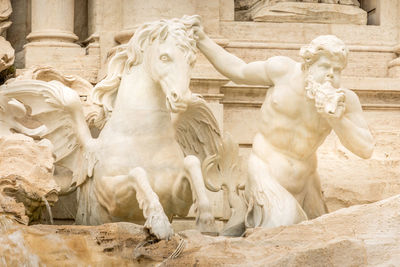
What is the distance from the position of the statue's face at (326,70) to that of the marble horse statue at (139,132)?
0.81m

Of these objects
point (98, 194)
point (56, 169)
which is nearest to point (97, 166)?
point (98, 194)

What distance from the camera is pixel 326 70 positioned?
7.55 m

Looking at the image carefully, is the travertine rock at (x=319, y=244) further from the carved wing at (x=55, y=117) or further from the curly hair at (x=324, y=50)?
the carved wing at (x=55, y=117)

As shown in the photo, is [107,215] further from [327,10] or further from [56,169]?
[327,10]

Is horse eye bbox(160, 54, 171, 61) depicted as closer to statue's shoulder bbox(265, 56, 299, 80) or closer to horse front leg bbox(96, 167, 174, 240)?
horse front leg bbox(96, 167, 174, 240)

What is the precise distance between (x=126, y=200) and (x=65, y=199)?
1448 millimetres

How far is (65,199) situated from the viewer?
875cm

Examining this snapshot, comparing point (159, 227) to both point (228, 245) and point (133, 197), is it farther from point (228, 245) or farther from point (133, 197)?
point (133, 197)

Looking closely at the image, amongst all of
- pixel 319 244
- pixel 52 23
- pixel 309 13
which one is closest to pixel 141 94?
pixel 319 244

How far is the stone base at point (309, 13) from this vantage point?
34.9ft

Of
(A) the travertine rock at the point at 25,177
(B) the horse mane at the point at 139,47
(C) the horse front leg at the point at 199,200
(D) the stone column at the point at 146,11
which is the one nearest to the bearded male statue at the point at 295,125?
(B) the horse mane at the point at 139,47

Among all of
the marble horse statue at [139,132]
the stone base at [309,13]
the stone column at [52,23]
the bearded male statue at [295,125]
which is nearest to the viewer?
the marble horse statue at [139,132]

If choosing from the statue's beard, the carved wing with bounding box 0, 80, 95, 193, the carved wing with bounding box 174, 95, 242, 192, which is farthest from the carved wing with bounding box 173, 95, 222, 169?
the statue's beard

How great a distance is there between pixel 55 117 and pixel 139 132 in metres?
0.89
